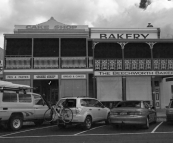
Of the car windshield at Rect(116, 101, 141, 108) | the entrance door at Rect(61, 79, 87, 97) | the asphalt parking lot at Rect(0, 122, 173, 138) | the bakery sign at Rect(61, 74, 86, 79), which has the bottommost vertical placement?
the asphalt parking lot at Rect(0, 122, 173, 138)

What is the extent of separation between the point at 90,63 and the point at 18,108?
397 inches

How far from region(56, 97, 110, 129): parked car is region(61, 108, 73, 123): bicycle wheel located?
145 mm

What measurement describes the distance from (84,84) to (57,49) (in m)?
3.89

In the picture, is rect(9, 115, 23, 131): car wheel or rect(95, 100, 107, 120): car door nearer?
rect(9, 115, 23, 131): car wheel

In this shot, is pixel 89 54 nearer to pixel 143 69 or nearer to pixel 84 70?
pixel 84 70

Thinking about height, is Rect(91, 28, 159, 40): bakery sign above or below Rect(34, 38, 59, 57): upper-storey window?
above

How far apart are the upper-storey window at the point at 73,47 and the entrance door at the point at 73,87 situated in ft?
7.98

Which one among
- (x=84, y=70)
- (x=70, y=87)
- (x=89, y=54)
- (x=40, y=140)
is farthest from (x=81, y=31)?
(x=40, y=140)

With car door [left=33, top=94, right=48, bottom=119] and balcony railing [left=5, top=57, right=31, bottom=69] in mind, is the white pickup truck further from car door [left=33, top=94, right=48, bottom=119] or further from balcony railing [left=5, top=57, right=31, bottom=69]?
balcony railing [left=5, top=57, right=31, bottom=69]

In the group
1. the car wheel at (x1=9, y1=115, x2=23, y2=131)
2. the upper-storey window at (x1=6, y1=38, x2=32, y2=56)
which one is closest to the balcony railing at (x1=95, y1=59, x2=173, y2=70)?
the upper-storey window at (x1=6, y1=38, x2=32, y2=56)

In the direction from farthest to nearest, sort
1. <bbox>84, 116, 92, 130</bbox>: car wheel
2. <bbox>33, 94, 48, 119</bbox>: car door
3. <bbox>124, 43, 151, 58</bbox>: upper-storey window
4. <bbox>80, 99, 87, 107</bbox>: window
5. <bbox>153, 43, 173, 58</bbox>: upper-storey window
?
<bbox>153, 43, 173, 58</bbox>: upper-storey window
<bbox>124, 43, 151, 58</bbox>: upper-storey window
<bbox>33, 94, 48, 119</bbox>: car door
<bbox>80, 99, 87, 107</bbox>: window
<bbox>84, 116, 92, 130</bbox>: car wheel

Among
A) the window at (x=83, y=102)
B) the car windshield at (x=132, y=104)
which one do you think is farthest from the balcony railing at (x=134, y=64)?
the window at (x=83, y=102)

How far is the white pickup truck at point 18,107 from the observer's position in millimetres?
11039

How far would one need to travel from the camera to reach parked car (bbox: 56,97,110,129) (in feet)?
35.8
